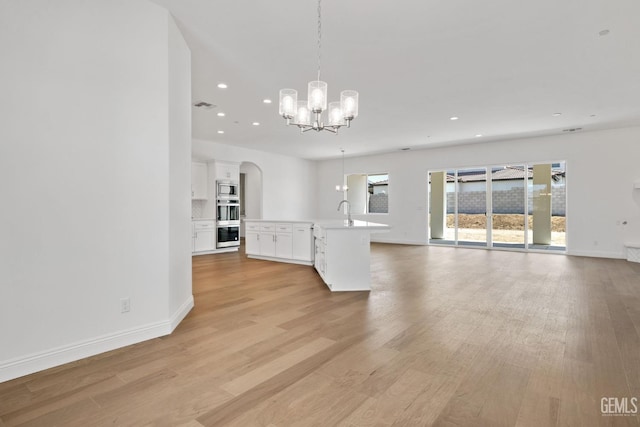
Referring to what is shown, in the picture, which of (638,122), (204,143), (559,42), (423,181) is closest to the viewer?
(559,42)

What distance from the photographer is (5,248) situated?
2127 mm

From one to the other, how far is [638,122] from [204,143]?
10174mm

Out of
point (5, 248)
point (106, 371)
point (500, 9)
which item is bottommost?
point (106, 371)

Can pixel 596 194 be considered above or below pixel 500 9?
below

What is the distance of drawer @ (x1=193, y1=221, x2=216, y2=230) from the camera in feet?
25.9

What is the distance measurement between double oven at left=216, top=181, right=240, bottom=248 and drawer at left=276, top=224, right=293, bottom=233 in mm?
2298

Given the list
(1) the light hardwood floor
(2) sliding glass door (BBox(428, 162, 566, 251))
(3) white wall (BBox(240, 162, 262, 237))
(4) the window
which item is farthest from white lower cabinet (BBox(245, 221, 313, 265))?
(2) sliding glass door (BBox(428, 162, 566, 251))

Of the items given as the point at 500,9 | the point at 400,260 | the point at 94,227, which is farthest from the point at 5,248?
the point at 400,260

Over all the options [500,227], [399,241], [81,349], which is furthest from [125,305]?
[500,227]

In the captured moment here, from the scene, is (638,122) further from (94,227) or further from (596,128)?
(94,227)

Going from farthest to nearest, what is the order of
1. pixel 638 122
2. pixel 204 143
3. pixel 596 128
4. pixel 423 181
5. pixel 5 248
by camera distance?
1. pixel 423 181
2. pixel 204 143
3. pixel 596 128
4. pixel 638 122
5. pixel 5 248

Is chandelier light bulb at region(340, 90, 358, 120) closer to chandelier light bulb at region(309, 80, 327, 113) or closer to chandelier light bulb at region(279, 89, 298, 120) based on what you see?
chandelier light bulb at region(309, 80, 327, 113)

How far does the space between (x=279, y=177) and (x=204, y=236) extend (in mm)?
3625

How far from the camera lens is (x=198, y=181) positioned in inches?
327
